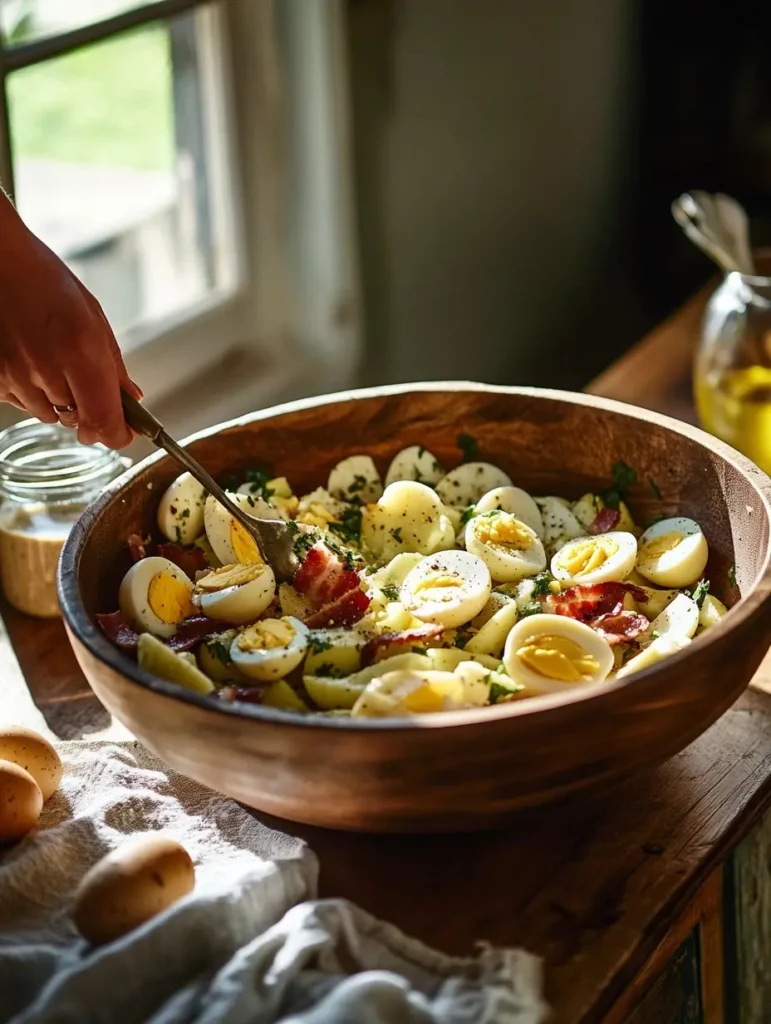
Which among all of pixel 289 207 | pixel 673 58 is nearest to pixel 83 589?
pixel 289 207

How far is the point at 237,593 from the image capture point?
1.35 meters

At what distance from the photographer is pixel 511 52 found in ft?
10.2

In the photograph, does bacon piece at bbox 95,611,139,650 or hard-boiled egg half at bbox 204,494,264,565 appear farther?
hard-boiled egg half at bbox 204,494,264,565

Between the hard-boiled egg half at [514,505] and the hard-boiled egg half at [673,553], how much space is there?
0.13 metres

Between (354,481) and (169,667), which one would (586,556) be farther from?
(169,667)

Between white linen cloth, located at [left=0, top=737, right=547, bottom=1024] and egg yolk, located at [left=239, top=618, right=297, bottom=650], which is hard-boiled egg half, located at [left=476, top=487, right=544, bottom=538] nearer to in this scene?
egg yolk, located at [left=239, top=618, right=297, bottom=650]

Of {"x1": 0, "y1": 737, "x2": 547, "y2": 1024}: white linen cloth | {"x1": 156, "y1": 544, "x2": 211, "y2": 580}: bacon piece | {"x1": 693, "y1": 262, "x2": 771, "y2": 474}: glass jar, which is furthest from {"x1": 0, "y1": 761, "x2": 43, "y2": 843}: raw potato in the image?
{"x1": 693, "y1": 262, "x2": 771, "y2": 474}: glass jar

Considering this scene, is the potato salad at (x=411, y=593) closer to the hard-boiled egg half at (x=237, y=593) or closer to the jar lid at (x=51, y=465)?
the hard-boiled egg half at (x=237, y=593)

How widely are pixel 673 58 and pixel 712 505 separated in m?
2.33

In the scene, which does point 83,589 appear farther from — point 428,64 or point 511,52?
point 511,52

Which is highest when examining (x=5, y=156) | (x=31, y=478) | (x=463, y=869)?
(x=5, y=156)

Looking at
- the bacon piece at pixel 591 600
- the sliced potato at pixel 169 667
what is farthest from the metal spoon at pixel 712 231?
the sliced potato at pixel 169 667

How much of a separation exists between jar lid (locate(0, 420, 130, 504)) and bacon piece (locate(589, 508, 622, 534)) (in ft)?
2.01

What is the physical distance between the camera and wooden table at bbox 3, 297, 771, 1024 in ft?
3.61
